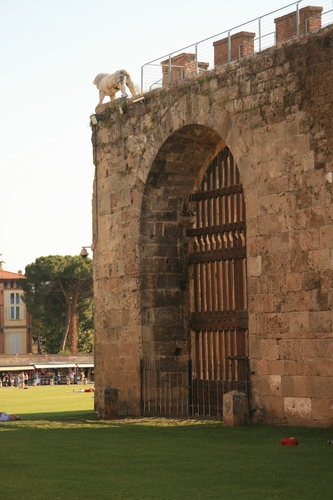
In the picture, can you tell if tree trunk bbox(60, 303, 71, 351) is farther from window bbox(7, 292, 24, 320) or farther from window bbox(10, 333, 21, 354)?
window bbox(7, 292, 24, 320)

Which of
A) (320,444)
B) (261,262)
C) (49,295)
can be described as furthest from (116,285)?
(49,295)

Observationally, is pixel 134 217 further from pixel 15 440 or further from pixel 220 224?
pixel 15 440

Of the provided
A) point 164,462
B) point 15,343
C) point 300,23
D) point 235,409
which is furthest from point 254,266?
point 15,343

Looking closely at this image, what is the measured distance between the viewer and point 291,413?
15.6 meters

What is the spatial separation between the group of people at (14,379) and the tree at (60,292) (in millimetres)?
10423

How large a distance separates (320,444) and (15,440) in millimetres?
5000

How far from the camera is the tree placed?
71312mm

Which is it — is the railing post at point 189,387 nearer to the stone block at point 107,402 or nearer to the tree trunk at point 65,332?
the stone block at point 107,402

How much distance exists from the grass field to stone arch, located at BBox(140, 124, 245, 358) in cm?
344

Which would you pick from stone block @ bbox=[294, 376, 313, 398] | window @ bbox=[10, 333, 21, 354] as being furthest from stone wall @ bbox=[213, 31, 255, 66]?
window @ bbox=[10, 333, 21, 354]

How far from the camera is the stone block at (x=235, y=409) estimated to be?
1560 cm

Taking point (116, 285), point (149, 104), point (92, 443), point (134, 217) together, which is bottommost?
point (92, 443)

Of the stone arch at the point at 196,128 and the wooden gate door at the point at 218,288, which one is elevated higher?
the stone arch at the point at 196,128

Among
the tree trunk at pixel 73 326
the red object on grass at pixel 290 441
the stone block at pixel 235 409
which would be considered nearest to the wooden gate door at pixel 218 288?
the stone block at pixel 235 409
